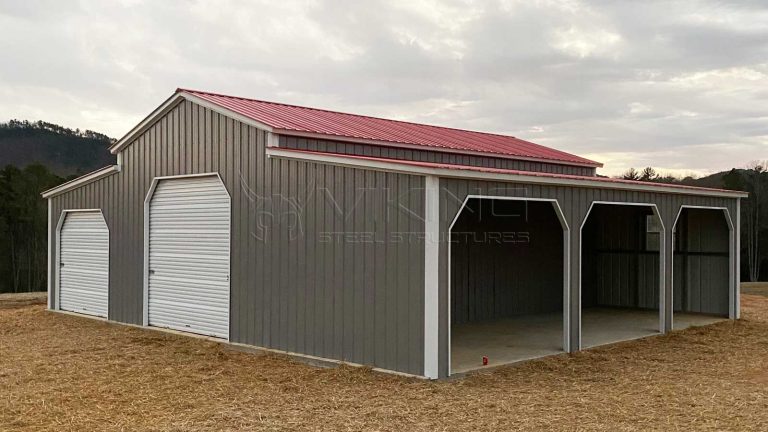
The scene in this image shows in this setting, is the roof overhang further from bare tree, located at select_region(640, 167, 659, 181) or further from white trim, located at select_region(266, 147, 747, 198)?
bare tree, located at select_region(640, 167, 659, 181)

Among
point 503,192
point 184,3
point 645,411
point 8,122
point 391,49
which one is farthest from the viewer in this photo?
point 8,122

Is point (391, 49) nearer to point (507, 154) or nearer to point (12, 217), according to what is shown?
point (507, 154)

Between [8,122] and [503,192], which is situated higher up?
[8,122]

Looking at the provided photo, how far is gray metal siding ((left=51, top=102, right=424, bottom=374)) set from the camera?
24.9 feet

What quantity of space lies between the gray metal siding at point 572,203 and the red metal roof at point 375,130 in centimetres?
292

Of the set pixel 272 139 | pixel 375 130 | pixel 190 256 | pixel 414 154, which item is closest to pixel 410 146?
pixel 414 154

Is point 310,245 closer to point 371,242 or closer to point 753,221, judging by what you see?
point 371,242

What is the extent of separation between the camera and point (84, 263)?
13.1 metres

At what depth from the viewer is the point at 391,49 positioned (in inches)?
525

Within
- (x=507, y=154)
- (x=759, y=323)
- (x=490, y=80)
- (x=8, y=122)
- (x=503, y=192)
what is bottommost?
(x=759, y=323)

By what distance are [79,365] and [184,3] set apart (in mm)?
6460

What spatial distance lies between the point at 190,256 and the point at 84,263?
3646 millimetres

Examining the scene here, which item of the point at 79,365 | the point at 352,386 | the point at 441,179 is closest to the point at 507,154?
the point at 441,179

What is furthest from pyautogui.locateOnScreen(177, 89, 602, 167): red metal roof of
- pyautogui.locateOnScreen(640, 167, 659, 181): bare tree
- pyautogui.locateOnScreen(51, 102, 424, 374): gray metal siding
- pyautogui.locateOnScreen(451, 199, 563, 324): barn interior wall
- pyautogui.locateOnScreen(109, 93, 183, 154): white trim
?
pyautogui.locateOnScreen(640, 167, 659, 181): bare tree
